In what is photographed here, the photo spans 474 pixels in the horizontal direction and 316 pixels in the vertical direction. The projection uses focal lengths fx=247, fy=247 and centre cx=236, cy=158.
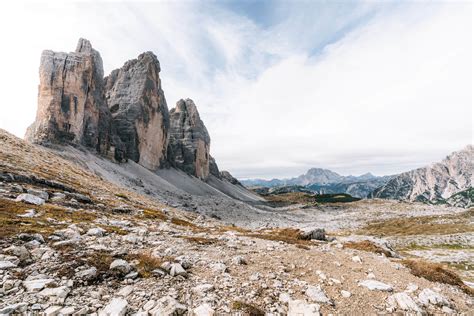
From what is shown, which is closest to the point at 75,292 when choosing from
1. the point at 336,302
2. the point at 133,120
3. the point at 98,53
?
the point at 336,302

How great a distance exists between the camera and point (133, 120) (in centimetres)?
12344

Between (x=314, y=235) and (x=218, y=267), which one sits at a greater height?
(x=218, y=267)

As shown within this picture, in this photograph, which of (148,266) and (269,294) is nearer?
(269,294)

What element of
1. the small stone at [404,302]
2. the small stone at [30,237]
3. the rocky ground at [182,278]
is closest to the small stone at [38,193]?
the rocky ground at [182,278]

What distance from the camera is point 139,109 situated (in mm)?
125062

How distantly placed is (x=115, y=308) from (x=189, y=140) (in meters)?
174

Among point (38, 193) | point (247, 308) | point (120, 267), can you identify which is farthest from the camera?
point (38, 193)

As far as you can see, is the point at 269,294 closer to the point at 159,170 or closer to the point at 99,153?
the point at 99,153

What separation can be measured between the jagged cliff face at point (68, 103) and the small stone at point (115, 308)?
92.5 m

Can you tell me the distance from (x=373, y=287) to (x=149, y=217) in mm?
20736

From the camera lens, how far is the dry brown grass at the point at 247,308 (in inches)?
293

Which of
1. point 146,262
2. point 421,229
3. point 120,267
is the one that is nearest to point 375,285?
point 146,262

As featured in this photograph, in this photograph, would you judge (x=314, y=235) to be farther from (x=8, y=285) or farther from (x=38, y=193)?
(x=38, y=193)

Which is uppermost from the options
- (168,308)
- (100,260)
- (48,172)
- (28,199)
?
(48,172)
